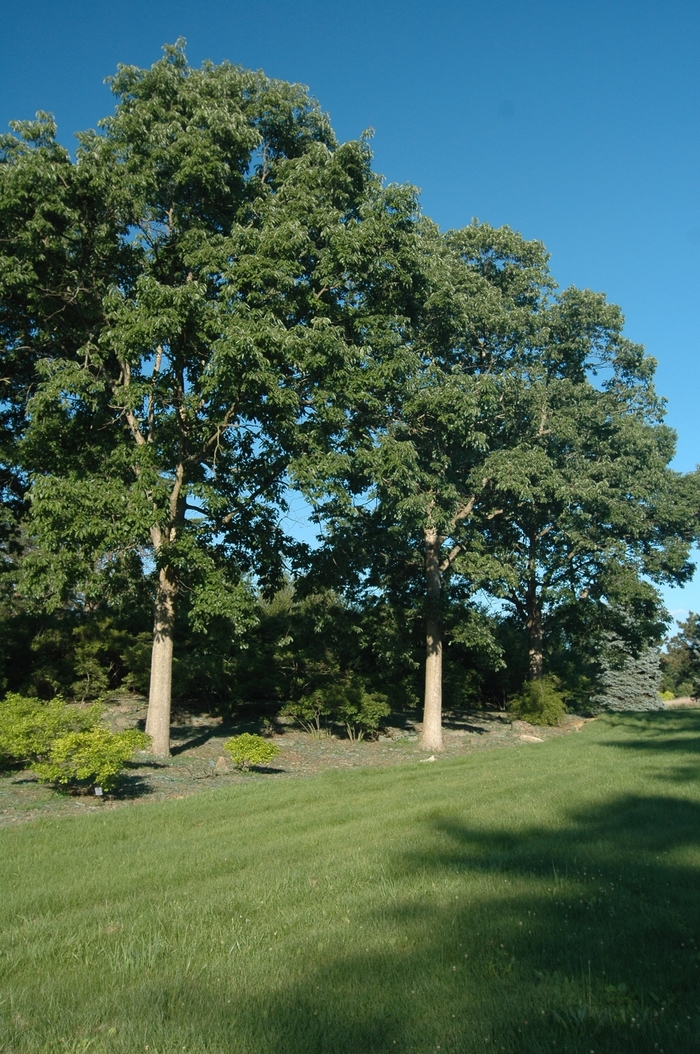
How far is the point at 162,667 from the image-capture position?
50.3 ft

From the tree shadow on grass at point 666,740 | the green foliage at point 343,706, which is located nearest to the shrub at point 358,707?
→ the green foliage at point 343,706

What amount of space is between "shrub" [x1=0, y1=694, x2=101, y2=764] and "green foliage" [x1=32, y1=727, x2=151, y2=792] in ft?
0.59

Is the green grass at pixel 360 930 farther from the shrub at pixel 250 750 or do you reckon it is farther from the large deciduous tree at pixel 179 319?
the large deciduous tree at pixel 179 319

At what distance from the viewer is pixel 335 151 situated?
1723 centimetres

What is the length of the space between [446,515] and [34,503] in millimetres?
9562

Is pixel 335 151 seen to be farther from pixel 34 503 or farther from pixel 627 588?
pixel 627 588

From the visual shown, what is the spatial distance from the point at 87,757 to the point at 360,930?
6.34 meters

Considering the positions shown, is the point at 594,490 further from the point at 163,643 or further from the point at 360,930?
the point at 360,930

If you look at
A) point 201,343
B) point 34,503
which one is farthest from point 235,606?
point 201,343

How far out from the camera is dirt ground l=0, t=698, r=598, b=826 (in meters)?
10.6

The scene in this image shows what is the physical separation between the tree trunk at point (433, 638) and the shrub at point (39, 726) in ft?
37.8

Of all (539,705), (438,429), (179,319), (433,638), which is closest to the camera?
(179,319)

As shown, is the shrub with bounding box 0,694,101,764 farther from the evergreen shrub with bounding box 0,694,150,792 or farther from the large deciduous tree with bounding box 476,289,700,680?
the large deciduous tree with bounding box 476,289,700,680

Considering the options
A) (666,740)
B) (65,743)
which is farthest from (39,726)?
(666,740)
